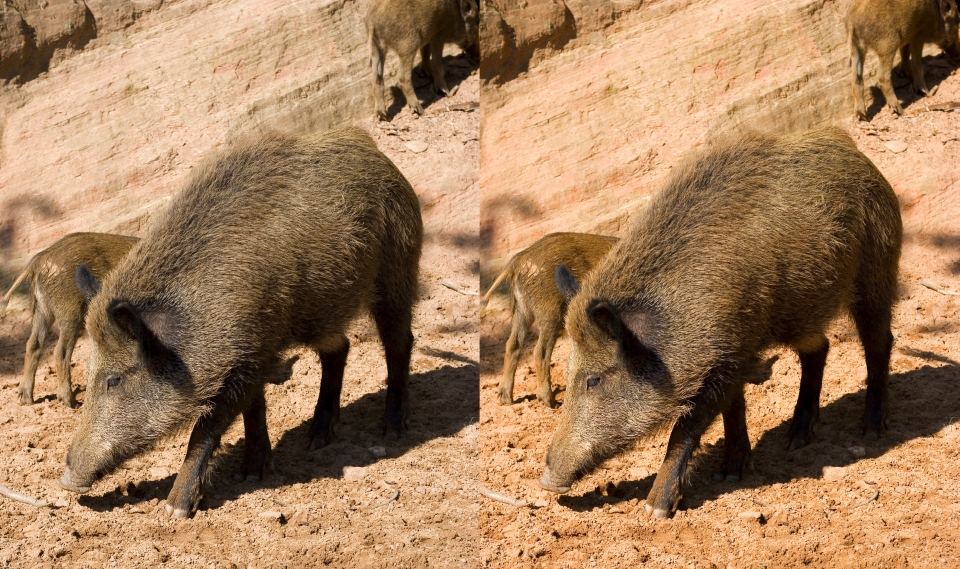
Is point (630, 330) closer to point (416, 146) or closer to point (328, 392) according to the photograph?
point (328, 392)

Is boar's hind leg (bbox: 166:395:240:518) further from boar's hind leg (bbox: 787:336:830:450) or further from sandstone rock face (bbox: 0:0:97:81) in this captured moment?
sandstone rock face (bbox: 0:0:97:81)

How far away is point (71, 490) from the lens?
5.02 metres

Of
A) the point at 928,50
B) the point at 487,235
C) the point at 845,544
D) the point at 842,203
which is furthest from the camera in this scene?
the point at 928,50

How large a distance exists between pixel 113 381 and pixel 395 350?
68.1 inches

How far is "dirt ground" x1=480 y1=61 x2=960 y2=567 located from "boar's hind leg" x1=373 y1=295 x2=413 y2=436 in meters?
0.50

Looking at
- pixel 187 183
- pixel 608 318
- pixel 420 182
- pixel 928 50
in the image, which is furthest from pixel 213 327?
pixel 928 50

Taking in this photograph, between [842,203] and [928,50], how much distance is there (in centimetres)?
406

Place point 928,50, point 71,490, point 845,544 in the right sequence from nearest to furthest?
point 845,544, point 71,490, point 928,50

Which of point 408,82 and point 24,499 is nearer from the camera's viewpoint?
point 24,499

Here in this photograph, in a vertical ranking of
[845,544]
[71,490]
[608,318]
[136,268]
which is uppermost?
[136,268]

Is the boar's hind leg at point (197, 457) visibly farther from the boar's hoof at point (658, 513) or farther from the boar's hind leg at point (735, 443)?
the boar's hind leg at point (735, 443)

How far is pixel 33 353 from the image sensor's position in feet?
19.7

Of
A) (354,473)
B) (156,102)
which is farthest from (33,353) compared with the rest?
(156,102)

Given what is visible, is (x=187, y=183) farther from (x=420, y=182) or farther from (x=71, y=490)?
(x=420, y=182)
